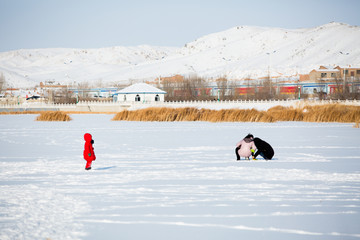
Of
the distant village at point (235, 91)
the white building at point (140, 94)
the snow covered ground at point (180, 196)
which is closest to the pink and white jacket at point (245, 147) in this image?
the snow covered ground at point (180, 196)

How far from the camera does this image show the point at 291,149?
1273 cm

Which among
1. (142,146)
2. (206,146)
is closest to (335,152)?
(206,146)

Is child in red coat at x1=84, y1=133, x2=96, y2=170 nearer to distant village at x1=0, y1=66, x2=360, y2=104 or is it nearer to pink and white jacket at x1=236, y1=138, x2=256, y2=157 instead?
pink and white jacket at x1=236, y1=138, x2=256, y2=157

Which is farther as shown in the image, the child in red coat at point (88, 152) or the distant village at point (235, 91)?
the distant village at point (235, 91)

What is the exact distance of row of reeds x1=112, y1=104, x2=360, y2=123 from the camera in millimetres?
24750

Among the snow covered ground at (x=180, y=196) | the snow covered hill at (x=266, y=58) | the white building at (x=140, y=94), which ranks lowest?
the snow covered ground at (x=180, y=196)

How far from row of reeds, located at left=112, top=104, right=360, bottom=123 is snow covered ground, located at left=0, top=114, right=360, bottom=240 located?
1372 centimetres

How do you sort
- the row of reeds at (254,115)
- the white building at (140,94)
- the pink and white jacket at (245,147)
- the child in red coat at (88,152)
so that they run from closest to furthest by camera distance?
the child in red coat at (88,152), the pink and white jacket at (245,147), the row of reeds at (254,115), the white building at (140,94)

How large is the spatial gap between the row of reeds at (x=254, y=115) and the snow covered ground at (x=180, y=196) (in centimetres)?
1372

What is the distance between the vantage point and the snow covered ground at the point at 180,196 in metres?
5.08

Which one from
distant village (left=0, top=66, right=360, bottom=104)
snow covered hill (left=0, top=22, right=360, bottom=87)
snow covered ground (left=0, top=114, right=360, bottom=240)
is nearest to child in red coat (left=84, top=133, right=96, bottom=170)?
snow covered ground (left=0, top=114, right=360, bottom=240)

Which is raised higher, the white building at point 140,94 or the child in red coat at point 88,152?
the white building at point 140,94

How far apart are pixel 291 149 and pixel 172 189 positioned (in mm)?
6596

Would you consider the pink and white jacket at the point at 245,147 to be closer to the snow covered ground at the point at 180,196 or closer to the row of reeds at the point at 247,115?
the snow covered ground at the point at 180,196
